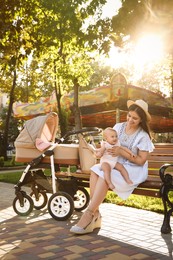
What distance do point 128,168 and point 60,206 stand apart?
1434mm

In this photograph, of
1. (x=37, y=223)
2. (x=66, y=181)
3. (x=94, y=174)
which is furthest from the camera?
(x=66, y=181)

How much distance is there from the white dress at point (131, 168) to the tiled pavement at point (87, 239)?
600mm

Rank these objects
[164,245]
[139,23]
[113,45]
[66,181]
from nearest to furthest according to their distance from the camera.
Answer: [164,245]
[66,181]
[139,23]
[113,45]

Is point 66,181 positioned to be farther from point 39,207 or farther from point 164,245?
point 164,245

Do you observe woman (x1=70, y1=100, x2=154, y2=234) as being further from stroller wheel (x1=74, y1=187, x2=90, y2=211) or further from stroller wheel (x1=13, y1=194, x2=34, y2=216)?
stroller wheel (x1=13, y1=194, x2=34, y2=216)

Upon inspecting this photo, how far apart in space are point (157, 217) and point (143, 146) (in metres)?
1.56

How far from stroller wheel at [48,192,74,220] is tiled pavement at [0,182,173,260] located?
106mm

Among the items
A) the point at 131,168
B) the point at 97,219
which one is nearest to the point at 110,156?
the point at 131,168

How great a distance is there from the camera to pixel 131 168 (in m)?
5.30

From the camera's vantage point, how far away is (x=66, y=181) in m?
6.72

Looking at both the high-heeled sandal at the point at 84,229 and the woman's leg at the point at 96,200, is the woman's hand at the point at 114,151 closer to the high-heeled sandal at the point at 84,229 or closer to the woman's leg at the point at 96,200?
the woman's leg at the point at 96,200

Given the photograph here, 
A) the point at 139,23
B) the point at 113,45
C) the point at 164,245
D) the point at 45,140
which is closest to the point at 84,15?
the point at 113,45

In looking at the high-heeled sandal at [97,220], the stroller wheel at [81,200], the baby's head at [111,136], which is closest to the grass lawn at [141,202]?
the stroller wheel at [81,200]

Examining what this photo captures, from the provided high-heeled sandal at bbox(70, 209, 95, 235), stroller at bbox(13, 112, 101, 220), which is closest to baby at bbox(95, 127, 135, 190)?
high-heeled sandal at bbox(70, 209, 95, 235)
